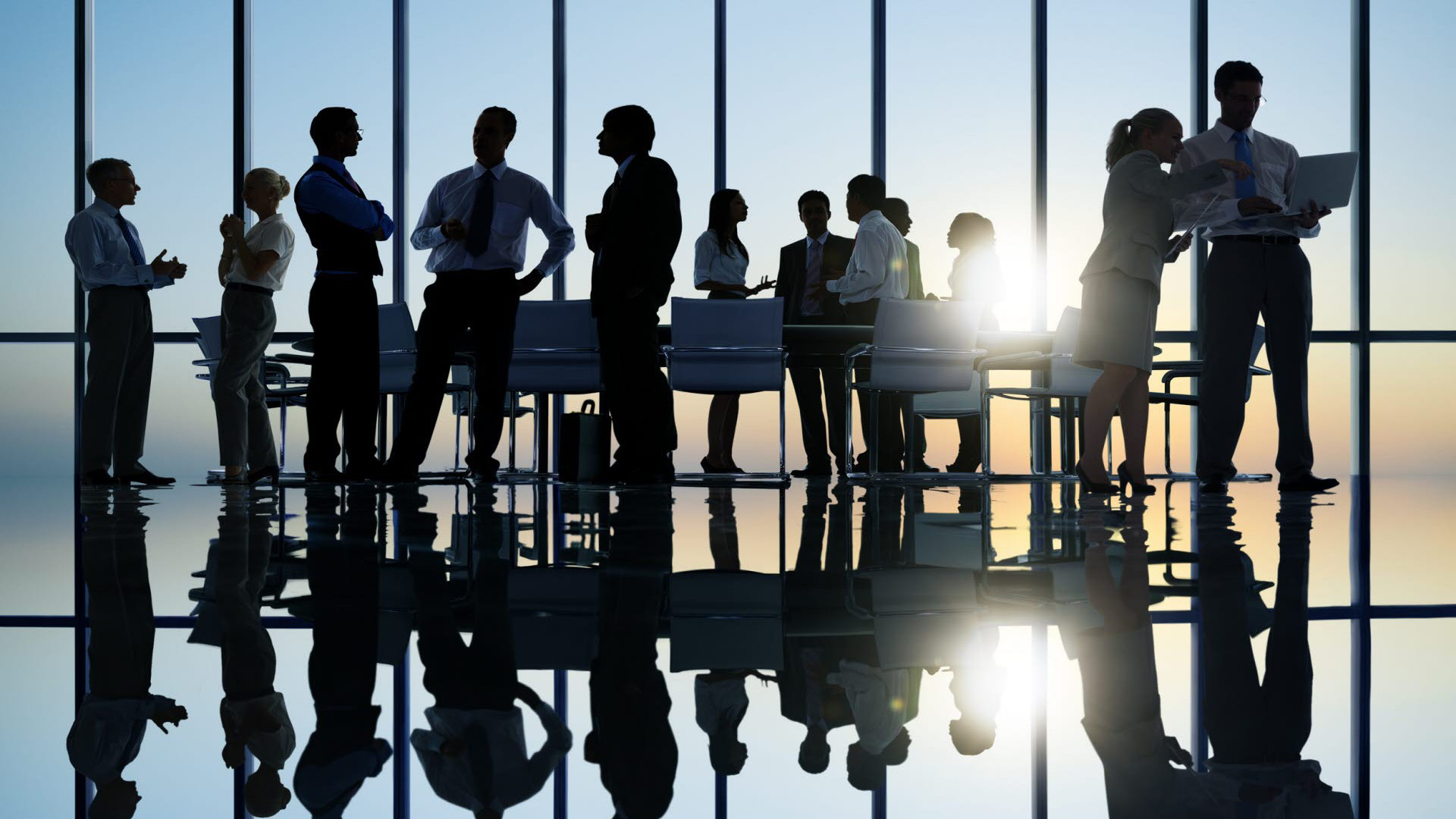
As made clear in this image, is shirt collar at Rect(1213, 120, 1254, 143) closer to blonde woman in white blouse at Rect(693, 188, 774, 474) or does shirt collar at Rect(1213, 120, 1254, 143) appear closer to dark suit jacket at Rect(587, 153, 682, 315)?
dark suit jacket at Rect(587, 153, 682, 315)

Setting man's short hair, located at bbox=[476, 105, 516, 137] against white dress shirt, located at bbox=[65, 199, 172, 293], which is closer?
man's short hair, located at bbox=[476, 105, 516, 137]

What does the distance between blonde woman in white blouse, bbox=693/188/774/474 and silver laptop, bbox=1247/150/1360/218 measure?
2.60 meters

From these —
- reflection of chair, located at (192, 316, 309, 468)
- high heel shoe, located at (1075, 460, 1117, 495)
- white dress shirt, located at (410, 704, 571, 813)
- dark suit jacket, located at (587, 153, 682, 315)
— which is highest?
dark suit jacket, located at (587, 153, 682, 315)

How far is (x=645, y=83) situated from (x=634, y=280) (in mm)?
4004

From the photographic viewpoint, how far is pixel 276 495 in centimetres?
410

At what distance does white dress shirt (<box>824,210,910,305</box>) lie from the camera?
5598 millimetres

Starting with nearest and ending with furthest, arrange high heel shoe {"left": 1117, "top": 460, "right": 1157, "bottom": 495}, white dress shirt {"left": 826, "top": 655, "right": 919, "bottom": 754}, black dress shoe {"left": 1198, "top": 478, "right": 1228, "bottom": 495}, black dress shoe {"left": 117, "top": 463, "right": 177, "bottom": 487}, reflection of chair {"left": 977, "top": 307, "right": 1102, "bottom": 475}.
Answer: white dress shirt {"left": 826, "top": 655, "right": 919, "bottom": 754} < high heel shoe {"left": 1117, "top": 460, "right": 1157, "bottom": 495} < black dress shoe {"left": 1198, "top": 478, "right": 1228, "bottom": 495} < black dress shoe {"left": 117, "top": 463, "right": 177, "bottom": 487} < reflection of chair {"left": 977, "top": 307, "right": 1102, "bottom": 475}

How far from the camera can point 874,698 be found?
0.92 metres

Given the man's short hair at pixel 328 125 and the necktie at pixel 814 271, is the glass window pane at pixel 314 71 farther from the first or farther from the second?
the man's short hair at pixel 328 125

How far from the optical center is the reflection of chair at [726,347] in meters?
4.95

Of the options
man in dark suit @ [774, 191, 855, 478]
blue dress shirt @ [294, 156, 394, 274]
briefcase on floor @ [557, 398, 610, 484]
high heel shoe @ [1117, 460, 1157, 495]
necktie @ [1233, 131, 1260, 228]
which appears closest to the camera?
high heel shoe @ [1117, 460, 1157, 495]

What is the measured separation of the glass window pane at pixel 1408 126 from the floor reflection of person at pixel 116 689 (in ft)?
26.3

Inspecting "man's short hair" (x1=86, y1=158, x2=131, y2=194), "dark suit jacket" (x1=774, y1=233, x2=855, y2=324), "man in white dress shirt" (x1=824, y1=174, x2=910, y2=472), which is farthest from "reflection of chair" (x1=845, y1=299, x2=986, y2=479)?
"man's short hair" (x1=86, y1=158, x2=131, y2=194)

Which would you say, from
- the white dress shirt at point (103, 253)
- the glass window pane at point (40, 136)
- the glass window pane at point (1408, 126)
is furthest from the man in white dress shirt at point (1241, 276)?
the glass window pane at point (40, 136)
